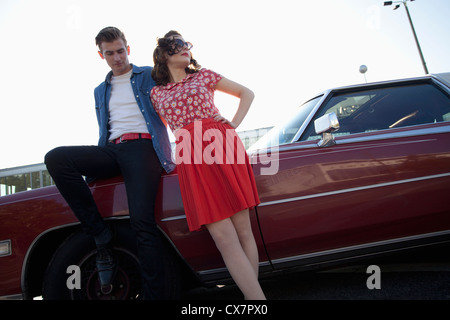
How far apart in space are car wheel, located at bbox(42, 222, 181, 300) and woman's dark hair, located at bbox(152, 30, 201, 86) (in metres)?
1.03

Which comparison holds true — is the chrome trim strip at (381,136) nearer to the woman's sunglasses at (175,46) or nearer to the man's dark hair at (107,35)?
the woman's sunglasses at (175,46)

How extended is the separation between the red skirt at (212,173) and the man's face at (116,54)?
0.76m

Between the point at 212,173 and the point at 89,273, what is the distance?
103 centimetres

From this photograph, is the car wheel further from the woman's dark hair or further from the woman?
the woman's dark hair

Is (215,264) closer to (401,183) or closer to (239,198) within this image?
(239,198)

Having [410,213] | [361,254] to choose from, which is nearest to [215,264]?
[361,254]

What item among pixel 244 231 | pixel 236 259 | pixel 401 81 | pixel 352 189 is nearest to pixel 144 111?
pixel 244 231

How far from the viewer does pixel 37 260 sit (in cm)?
203

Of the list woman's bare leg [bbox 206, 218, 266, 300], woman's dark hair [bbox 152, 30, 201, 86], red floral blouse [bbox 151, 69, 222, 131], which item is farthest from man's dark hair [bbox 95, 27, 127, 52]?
woman's bare leg [bbox 206, 218, 266, 300]

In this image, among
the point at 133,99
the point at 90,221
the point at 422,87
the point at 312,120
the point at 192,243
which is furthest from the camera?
the point at 422,87

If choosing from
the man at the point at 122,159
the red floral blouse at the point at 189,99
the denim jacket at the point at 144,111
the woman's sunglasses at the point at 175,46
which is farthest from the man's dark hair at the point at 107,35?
the red floral blouse at the point at 189,99

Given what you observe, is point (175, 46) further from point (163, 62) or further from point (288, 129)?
point (288, 129)

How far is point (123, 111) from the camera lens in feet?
7.06
